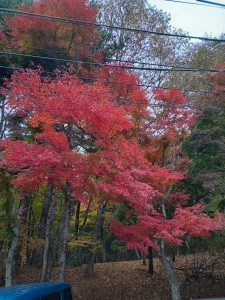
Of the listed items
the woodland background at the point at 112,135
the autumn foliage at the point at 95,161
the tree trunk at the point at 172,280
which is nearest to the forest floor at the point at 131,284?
the woodland background at the point at 112,135

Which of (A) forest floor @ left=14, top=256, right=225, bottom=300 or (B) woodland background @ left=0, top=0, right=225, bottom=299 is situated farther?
(A) forest floor @ left=14, top=256, right=225, bottom=300

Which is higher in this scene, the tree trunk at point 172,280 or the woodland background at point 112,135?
the woodland background at point 112,135


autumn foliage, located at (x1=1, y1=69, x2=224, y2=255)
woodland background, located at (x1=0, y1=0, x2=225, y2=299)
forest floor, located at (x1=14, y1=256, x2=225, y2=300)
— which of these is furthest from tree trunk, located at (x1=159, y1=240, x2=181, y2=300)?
forest floor, located at (x1=14, y1=256, x2=225, y2=300)

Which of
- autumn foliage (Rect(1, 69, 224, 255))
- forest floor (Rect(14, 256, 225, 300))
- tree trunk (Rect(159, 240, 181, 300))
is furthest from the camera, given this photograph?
forest floor (Rect(14, 256, 225, 300))

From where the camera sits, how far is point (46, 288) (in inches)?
230

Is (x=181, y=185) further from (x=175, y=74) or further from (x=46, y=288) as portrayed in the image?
(x=46, y=288)

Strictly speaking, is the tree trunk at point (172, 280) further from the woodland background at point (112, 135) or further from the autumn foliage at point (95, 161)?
the autumn foliage at point (95, 161)

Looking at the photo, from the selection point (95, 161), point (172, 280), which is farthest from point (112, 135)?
point (172, 280)

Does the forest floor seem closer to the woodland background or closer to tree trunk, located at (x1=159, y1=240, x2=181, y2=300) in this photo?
the woodland background

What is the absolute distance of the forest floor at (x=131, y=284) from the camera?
67.2 feet

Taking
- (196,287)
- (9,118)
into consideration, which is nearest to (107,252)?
(196,287)

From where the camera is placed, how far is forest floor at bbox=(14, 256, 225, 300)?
20.5m

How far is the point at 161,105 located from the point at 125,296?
34.2 ft

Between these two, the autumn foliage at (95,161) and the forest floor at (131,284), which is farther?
the forest floor at (131,284)
